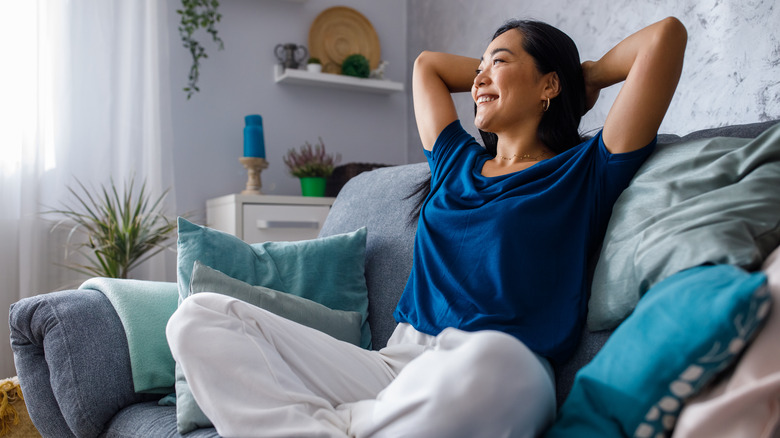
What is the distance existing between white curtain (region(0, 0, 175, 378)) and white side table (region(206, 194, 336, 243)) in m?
0.33

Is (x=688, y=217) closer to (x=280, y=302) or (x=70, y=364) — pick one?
(x=280, y=302)

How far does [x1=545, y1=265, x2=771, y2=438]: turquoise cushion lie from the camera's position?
0.71m

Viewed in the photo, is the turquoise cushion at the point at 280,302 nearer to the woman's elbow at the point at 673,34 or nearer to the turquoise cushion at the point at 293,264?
the turquoise cushion at the point at 293,264

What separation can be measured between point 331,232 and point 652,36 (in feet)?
3.31

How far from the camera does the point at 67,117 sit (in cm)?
270

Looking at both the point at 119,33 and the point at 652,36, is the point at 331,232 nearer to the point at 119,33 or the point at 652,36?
the point at 652,36

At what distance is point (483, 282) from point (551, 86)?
21.7 inches

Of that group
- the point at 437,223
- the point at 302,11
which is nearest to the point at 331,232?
the point at 437,223

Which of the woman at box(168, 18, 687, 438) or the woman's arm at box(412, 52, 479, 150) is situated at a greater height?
the woman's arm at box(412, 52, 479, 150)

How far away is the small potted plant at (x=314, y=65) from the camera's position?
3.21m

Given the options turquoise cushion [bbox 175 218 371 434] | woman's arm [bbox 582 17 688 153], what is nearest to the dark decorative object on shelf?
turquoise cushion [bbox 175 218 371 434]

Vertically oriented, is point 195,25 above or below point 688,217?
above

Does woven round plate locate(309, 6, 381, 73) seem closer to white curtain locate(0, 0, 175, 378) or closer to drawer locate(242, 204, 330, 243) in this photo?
white curtain locate(0, 0, 175, 378)

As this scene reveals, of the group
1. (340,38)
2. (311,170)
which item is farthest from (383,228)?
(340,38)
